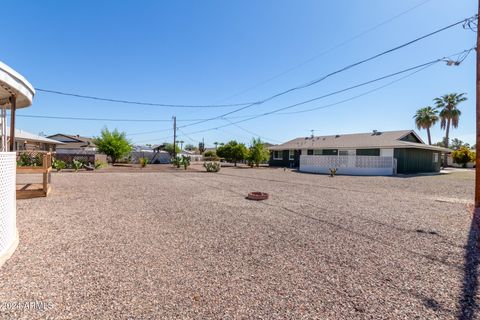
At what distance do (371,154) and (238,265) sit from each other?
2551cm

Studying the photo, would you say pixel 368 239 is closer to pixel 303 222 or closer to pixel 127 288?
pixel 303 222

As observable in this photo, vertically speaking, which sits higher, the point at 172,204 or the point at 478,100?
the point at 478,100

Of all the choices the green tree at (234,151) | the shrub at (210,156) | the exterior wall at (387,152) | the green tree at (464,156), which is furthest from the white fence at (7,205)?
the green tree at (464,156)

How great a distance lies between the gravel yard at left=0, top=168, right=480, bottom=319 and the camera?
262 centimetres

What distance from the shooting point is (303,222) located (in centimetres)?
600

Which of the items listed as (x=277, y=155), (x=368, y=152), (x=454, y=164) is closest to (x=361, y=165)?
(x=368, y=152)

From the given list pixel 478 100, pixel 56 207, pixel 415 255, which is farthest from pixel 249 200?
pixel 478 100

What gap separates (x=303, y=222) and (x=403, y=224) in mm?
2407

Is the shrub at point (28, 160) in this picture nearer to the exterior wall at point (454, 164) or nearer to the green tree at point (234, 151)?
the green tree at point (234, 151)

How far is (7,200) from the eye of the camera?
371cm

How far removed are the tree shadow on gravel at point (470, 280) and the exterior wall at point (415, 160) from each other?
67.3 ft

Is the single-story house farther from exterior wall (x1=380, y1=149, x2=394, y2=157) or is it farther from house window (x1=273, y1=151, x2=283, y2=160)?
house window (x1=273, y1=151, x2=283, y2=160)

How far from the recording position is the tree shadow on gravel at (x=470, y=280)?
259 centimetres

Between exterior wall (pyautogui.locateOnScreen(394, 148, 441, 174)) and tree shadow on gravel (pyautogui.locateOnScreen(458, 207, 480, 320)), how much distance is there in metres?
20.5
